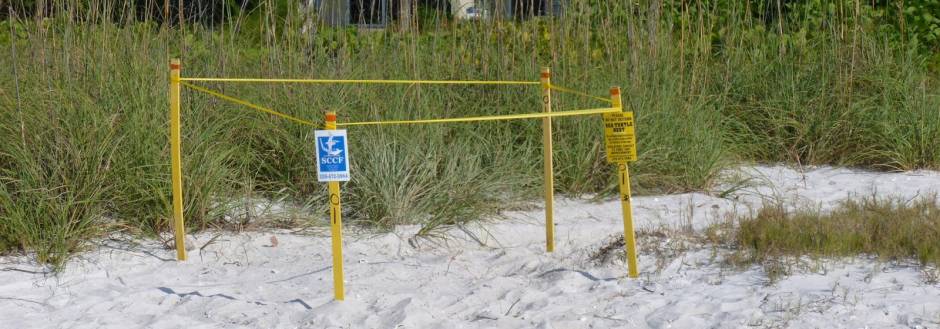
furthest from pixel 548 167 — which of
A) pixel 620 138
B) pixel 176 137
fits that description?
pixel 176 137

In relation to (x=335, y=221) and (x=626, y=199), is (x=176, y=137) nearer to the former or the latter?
(x=335, y=221)

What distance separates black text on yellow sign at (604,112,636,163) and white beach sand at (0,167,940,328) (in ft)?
1.75

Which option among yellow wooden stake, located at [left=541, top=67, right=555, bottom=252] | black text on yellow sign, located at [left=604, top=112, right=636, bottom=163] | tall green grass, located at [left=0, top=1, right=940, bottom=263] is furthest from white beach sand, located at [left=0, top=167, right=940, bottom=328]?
black text on yellow sign, located at [left=604, top=112, right=636, bottom=163]

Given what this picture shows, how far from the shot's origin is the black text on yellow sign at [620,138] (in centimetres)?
468

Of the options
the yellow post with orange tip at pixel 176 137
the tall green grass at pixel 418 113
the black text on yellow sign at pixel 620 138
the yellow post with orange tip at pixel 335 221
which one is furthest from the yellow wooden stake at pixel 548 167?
the yellow post with orange tip at pixel 176 137

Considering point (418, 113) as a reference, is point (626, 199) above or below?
below

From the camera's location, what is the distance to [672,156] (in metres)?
6.98

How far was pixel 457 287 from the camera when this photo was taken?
16.0ft

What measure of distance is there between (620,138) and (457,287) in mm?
935

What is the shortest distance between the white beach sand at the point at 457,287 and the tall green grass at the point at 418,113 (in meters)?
0.28

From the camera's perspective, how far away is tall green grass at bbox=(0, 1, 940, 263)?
5.65 m

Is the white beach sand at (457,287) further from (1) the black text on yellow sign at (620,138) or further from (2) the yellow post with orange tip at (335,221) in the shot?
(1) the black text on yellow sign at (620,138)

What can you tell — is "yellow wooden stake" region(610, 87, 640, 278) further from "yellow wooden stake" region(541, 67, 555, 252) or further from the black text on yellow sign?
"yellow wooden stake" region(541, 67, 555, 252)

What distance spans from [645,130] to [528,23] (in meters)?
1.39
